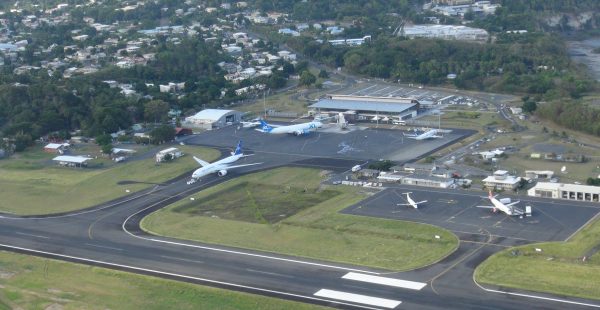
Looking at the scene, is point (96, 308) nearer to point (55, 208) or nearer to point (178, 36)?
point (55, 208)

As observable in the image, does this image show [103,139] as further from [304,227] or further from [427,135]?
[304,227]

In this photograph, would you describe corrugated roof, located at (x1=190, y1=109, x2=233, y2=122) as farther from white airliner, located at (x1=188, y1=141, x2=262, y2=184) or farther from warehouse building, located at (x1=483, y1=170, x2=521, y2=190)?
warehouse building, located at (x1=483, y1=170, x2=521, y2=190)

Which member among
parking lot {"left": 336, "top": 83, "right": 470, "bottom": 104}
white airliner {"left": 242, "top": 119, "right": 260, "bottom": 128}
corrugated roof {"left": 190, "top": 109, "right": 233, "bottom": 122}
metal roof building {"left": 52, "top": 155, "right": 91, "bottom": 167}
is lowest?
parking lot {"left": 336, "top": 83, "right": 470, "bottom": 104}

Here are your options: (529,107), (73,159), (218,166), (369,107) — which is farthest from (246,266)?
(529,107)

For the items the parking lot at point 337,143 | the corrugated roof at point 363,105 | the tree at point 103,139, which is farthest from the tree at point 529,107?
Result: the tree at point 103,139

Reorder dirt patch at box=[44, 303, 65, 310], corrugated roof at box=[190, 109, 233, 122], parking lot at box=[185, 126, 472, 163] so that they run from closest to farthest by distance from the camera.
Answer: dirt patch at box=[44, 303, 65, 310] < parking lot at box=[185, 126, 472, 163] < corrugated roof at box=[190, 109, 233, 122]

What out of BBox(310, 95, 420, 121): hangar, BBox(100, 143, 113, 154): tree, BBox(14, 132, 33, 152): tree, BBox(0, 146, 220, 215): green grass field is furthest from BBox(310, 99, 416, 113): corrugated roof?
BBox(14, 132, 33, 152): tree

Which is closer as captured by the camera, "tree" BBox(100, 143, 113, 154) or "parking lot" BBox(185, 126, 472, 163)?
"parking lot" BBox(185, 126, 472, 163)
